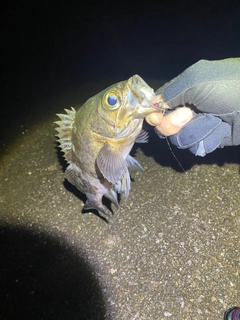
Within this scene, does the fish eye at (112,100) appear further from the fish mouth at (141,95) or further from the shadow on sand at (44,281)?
the shadow on sand at (44,281)

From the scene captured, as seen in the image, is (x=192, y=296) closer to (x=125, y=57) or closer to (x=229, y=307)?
(x=229, y=307)

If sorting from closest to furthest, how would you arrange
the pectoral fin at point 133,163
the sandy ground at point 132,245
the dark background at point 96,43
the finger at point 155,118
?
the finger at point 155,118
the sandy ground at point 132,245
the pectoral fin at point 133,163
the dark background at point 96,43

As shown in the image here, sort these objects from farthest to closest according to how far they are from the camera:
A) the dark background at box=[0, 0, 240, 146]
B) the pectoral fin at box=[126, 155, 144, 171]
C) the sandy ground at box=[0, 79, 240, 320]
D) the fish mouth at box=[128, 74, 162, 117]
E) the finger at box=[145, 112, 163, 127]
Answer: the dark background at box=[0, 0, 240, 146]
the pectoral fin at box=[126, 155, 144, 171]
the sandy ground at box=[0, 79, 240, 320]
the finger at box=[145, 112, 163, 127]
the fish mouth at box=[128, 74, 162, 117]

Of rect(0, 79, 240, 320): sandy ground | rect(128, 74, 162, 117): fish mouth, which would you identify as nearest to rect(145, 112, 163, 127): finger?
rect(128, 74, 162, 117): fish mouth

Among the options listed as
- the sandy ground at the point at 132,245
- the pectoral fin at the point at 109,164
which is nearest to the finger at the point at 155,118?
the pectoral fin at the point at 109,164

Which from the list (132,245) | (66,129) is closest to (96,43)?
(66,129)

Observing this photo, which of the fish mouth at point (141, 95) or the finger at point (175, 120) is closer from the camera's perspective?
the fish mouth at point (141, 95)

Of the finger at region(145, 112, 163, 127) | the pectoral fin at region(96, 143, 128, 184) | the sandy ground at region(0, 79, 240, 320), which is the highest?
the finger at region(145, 112, 163, 127)

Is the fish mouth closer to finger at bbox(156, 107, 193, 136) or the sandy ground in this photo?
finger at bbox(156, 107, 193, 136)
